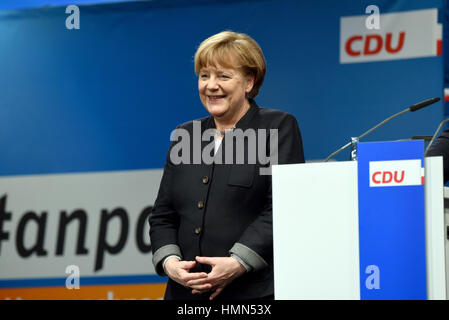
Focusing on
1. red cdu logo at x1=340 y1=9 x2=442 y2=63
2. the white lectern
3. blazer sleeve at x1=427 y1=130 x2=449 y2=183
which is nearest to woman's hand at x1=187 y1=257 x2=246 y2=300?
the white lectern

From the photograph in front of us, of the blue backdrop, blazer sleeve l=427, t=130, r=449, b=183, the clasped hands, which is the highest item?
the blue backdrop

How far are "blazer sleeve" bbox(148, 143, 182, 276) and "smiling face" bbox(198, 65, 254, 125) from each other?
0.25 m

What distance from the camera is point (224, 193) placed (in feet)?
6.56

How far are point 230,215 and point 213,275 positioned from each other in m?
0.20

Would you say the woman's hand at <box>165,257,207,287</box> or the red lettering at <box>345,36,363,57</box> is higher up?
the red lettering at <box>345,36,363,57</box>

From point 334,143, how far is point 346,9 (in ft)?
2.58

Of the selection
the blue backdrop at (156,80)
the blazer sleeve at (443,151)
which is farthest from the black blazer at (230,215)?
the blue backdrop at (156,80)

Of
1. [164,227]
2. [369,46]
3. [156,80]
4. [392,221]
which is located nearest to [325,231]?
[392,221]

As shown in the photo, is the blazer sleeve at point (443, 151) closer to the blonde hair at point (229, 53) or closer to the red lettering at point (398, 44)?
the blonde hair at point (229, 53)

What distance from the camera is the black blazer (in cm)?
194

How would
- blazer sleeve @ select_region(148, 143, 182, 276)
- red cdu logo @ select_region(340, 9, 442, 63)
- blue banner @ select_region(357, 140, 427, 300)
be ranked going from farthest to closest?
red cdu logo @ select_region(340, 9, 442, 63), blazer sleeve @ select_region(148, 143, 182, 276), blue banner @ select_region(357, 140, 427, 300)

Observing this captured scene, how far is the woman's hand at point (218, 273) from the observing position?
190 cm

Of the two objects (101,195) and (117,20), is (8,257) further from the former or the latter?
(117,20)

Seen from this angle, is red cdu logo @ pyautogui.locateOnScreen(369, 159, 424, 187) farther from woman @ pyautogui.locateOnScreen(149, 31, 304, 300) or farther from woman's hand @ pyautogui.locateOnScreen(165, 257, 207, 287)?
woman's hand @ pyautogui.locateOnScreen(165, 257, 207, 287)
